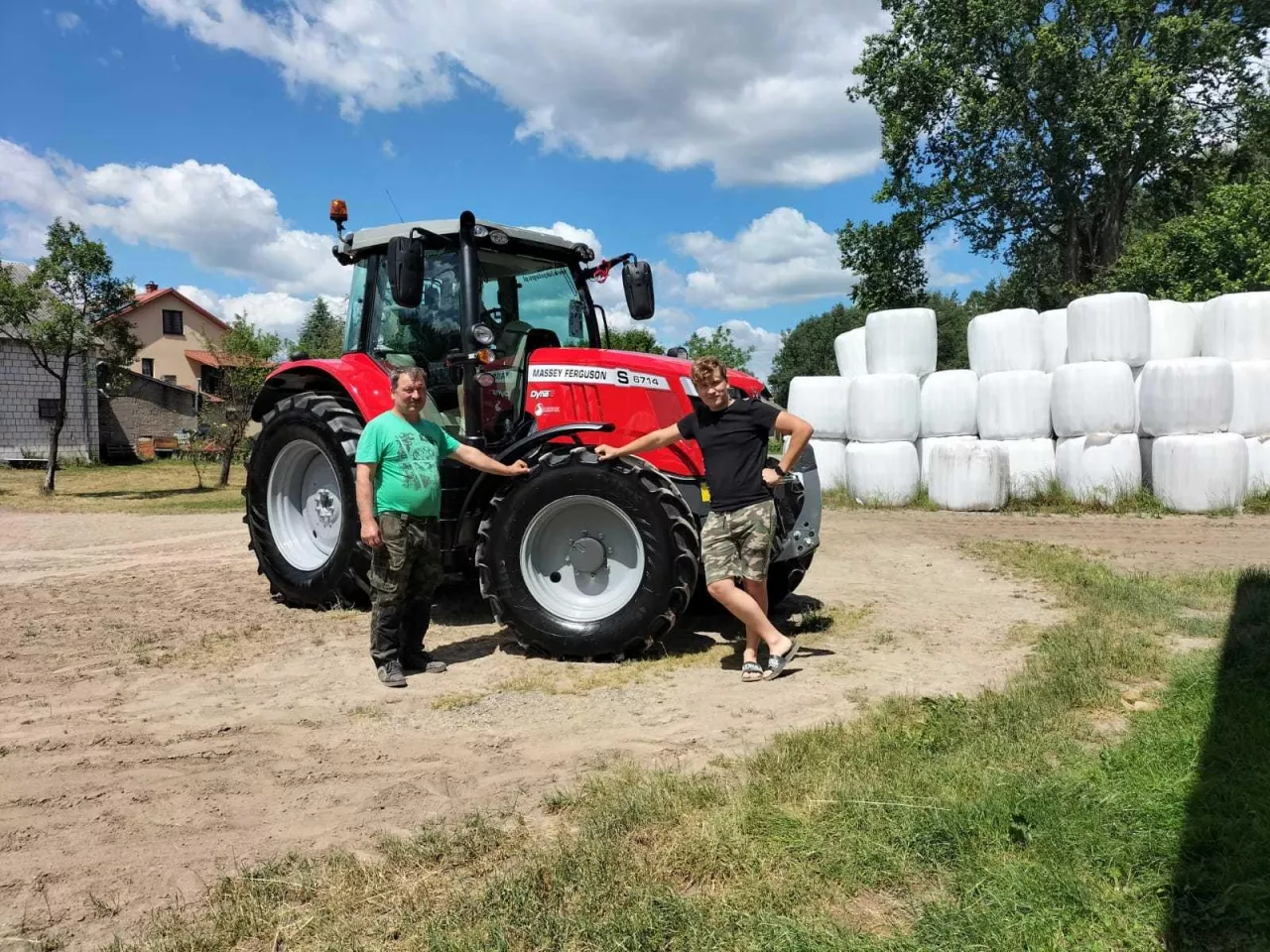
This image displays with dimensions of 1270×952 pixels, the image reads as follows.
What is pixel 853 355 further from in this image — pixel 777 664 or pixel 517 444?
pixel 777 664

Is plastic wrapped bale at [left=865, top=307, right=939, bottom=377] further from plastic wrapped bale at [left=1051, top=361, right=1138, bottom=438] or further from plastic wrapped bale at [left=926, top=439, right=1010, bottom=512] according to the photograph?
plastic wrapped bale at [left=1051, top=361, right=1138, bottom=438]

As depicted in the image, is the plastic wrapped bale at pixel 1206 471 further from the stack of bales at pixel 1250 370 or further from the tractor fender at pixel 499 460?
the tractor fender at pixel 499 460

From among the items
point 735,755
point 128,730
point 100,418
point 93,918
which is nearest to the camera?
point 93,918

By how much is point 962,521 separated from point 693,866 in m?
9.13

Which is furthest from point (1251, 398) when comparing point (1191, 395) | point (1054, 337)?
point (1054, 337)

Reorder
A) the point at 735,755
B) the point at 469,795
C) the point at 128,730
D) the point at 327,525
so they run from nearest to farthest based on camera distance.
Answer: the point at 469,795 < the point at 735,755 < the point at 128,730 < the point at 327,525

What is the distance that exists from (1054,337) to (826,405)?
10.4 ft

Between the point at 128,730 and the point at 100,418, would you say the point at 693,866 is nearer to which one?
the point at 128,730

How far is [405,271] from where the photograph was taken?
16.4ft

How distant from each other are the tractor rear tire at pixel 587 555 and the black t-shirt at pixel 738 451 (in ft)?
0.95

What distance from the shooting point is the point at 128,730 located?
4098 mm

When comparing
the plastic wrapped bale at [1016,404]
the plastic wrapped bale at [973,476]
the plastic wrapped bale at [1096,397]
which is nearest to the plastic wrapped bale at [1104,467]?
the plastic wrapped bale at [1096,397]

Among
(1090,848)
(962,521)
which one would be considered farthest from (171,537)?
(1090,848)

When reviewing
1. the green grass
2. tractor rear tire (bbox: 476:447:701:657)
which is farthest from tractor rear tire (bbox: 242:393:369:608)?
the green grass
